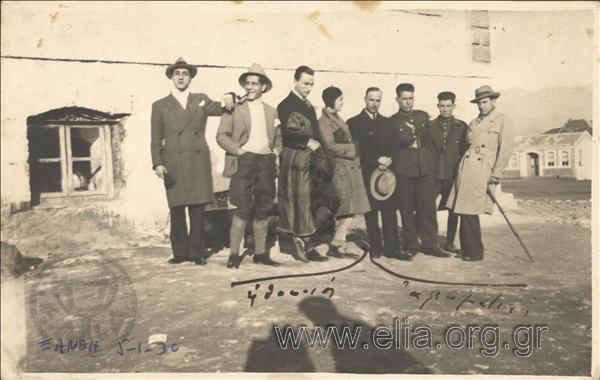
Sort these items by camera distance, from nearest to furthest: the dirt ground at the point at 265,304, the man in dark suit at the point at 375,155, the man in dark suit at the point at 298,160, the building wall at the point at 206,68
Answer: the dirt ground at the point at 265,304 < the building wall at the point at 206,68 < the man in dark suit at the point at 298,160 < the man in dark suit at the point at 375,155

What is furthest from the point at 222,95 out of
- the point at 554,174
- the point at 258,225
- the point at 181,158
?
the point at 554,174

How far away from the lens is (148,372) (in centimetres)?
425

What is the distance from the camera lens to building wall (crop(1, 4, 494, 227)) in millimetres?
4473

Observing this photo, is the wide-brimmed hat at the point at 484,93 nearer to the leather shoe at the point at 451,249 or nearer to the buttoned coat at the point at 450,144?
the buttoned coat at the point at 450,144

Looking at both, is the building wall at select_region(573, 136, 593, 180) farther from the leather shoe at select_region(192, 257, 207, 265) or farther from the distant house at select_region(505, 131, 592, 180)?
the leather shoe at select_region(192, 257, 207, 265)

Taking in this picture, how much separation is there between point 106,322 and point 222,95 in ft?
7.67

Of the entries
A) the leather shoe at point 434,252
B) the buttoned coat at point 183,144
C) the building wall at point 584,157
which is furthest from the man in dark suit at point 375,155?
the building wall at point 584,157

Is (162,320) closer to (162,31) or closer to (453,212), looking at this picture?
(162,31)

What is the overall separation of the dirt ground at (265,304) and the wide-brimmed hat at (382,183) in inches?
13.9

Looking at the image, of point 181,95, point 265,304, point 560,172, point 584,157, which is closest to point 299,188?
point 265,304

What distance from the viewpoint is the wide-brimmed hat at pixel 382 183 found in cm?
471

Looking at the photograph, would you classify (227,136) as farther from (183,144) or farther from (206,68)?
(206,68)
